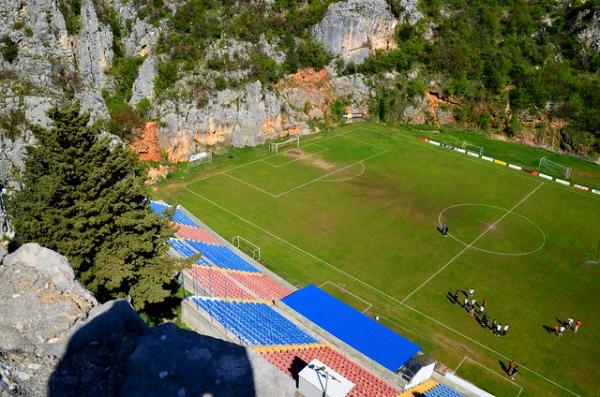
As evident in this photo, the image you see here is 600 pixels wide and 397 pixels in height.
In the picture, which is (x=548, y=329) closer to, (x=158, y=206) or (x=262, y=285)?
(x=262, y=285)

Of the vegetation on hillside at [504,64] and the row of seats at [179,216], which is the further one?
the vegetation on hillside at [504,64]

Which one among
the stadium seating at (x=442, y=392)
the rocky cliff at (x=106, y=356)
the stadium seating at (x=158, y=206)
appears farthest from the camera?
the stadium seating at (x=158, y=206)

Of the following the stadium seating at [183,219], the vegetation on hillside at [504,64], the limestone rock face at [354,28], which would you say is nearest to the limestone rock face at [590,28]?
the vegetation on hillside at [504,64]

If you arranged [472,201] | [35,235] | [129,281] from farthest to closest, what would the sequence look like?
1. [472,201]
2. [129,281]
3. [35,235]

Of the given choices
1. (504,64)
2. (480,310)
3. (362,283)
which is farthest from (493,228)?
(504,64)

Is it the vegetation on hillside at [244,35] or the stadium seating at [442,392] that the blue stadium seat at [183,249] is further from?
the vegetation on hillside at [244,35]

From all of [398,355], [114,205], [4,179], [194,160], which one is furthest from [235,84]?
[398,355]

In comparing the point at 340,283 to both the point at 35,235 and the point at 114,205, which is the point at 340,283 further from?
the point at 35,235
